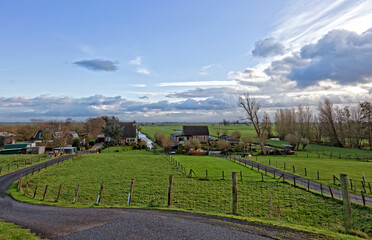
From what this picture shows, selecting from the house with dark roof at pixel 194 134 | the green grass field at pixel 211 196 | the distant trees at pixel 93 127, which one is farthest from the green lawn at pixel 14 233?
the distant trees at pixel 93 127

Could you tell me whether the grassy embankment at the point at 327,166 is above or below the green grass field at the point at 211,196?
below

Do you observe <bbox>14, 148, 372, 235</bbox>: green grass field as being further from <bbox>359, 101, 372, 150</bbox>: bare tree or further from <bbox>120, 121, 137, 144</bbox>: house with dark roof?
<bbox>359, 101, 372, 150</bbox>: bare tree

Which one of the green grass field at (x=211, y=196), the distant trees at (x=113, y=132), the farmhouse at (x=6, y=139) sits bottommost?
the green grass field at (x=211, y=196)

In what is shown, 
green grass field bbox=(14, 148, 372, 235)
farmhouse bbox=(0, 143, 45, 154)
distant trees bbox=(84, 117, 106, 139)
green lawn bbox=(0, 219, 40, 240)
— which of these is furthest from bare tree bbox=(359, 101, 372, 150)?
distant trees bbox=(84, 117, 106, 139)

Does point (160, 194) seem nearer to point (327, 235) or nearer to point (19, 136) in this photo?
point (327, 235)

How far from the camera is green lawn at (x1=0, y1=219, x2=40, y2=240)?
7172 millimetres

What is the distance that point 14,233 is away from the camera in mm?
7688

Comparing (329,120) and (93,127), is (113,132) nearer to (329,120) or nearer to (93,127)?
(93,127)

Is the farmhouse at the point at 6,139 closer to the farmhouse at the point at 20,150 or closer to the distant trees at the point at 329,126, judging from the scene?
the farmhouse at the point at 20,150

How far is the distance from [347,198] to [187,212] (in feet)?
23.7

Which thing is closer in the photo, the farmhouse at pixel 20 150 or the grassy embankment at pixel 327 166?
the grassy embankment at pixel 327 166

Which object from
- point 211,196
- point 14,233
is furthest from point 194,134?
point 14,233

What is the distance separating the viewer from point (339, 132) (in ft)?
225

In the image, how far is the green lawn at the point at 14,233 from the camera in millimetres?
7172
